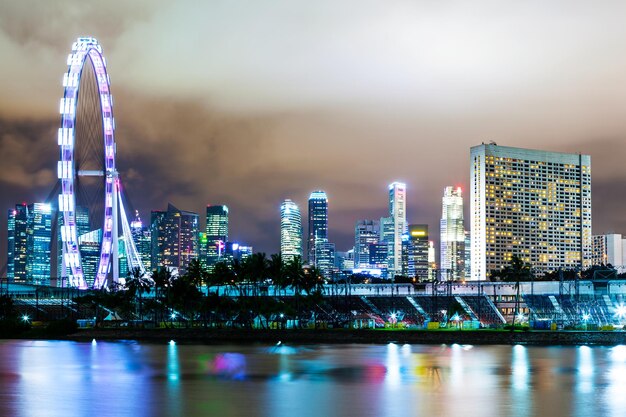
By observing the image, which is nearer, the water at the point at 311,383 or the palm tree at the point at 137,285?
the water at the point at 311,383

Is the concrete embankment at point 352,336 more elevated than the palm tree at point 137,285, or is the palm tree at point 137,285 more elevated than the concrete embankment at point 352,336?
the palm tree at point 137,285

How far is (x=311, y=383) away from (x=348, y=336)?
6395 centimetres

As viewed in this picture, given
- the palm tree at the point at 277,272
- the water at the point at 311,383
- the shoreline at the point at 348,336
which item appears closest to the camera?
the water at the point at 311,383

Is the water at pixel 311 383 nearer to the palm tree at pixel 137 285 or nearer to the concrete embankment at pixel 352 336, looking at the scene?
the concrete embankment at pixel 352 336

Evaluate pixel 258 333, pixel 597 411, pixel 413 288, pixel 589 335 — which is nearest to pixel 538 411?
pixel 597 411

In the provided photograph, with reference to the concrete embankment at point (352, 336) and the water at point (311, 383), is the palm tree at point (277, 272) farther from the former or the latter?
the water at point (311, 383)

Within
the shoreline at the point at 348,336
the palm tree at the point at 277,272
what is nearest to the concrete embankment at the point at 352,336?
the shoreline at the point at 348,336

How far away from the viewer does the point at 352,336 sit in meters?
138

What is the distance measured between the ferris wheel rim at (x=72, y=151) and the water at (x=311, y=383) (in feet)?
83.7

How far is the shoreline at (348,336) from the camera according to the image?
129 m

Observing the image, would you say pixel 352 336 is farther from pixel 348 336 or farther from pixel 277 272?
pixel 277 272

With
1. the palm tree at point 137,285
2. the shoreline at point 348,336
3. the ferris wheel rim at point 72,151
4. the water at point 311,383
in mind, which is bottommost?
the shoreline at point 348,336

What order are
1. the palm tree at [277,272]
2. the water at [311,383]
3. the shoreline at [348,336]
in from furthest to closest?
the palm tree at [277,272] → the shoreline at [348,336] → the water at [311,383]

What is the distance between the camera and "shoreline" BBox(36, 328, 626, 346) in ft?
424
